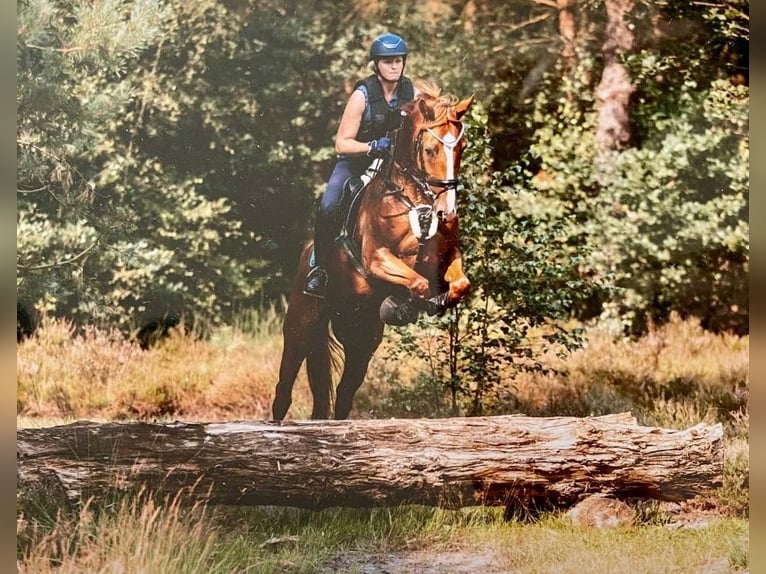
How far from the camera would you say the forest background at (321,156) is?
6160mm

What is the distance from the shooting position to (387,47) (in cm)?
620

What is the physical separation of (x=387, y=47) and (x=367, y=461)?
2.27 meters

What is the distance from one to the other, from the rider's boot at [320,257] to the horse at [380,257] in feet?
0.10

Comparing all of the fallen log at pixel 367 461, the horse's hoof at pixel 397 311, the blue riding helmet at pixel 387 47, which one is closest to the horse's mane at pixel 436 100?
the blue riding helmet at pixel 387 47

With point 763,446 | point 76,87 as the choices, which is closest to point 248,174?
point 76,87

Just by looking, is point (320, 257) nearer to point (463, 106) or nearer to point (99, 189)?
point (463, 106)

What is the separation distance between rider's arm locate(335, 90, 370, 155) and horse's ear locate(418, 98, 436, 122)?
1.00 feet

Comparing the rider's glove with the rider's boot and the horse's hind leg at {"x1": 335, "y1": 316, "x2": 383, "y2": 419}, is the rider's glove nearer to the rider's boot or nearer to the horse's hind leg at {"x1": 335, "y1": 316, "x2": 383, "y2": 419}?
the rider's boot

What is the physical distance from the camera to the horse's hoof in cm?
628

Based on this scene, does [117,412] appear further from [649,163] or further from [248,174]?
[649,163]

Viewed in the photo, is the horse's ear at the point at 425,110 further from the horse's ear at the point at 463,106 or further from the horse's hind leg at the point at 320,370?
the horse's hind leg at the point at 320,370

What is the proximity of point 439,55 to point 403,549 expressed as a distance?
2721 millimetres

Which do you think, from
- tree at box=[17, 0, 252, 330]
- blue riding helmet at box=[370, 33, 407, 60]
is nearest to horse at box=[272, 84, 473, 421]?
blue riding helmet at box=[370, 33, 407, 60]

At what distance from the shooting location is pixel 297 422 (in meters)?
6.19
